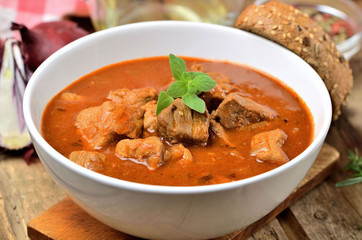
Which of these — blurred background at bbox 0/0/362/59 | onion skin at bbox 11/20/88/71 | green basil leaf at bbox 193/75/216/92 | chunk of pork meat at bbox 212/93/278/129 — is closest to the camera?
green basil leaf at bbox 193/75/216/92

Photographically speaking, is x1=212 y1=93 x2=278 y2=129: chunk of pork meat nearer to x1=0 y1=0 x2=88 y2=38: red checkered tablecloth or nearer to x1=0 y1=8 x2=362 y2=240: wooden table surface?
x1=0 y1=8 x2=362 y2=240: wooden table surface

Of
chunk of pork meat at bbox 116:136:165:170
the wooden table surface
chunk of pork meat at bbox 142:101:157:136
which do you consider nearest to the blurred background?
the wooden table surface

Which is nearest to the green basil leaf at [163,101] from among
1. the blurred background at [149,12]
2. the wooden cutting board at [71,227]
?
the wooden cutting board at [71,227]

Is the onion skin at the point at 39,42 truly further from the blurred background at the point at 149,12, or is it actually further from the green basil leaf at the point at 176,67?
the green basil leaf at the point at 176,67

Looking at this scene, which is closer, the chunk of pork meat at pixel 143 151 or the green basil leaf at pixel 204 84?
the chunk of pork meat at pixel 143 151

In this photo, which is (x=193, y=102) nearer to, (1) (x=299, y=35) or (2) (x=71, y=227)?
(2) (x=71, y=227)

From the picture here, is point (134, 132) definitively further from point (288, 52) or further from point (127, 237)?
point (288, 52)

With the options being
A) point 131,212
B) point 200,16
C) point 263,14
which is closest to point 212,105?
point 263,14

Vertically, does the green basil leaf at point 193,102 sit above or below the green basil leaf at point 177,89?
below
